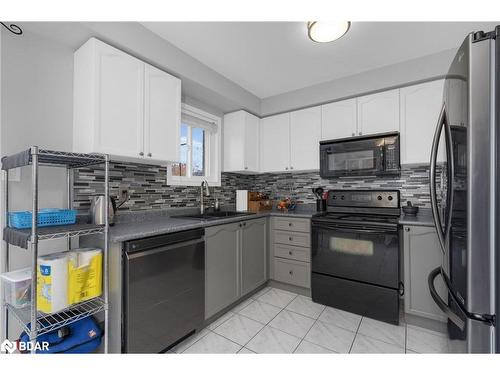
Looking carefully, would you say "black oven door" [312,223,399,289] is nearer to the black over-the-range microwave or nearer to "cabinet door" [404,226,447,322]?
"cabinet door" [404,226,447,322]

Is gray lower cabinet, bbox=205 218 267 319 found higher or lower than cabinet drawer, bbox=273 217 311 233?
lower

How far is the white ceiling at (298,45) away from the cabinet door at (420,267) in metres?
1.57

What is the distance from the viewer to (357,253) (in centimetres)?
217

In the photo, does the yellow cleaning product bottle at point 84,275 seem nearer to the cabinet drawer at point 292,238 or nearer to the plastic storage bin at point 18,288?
the plastic storage bin at point 18,288

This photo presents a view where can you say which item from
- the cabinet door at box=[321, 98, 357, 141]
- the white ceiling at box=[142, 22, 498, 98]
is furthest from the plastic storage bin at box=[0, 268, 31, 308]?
the cabinet door at box=[321, 98, 357, 141]

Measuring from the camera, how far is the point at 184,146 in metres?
2.72

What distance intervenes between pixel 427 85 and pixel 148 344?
10.2 ft

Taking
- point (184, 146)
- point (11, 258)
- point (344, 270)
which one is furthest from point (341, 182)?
point (11, 258)

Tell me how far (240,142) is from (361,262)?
6.24ft

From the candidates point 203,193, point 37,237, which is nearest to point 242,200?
point 203,193

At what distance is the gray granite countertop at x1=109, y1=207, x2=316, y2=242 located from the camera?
145cm

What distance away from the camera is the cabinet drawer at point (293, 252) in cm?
248

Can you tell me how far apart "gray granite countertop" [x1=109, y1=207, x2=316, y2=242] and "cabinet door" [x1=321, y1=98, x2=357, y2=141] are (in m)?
1.01
